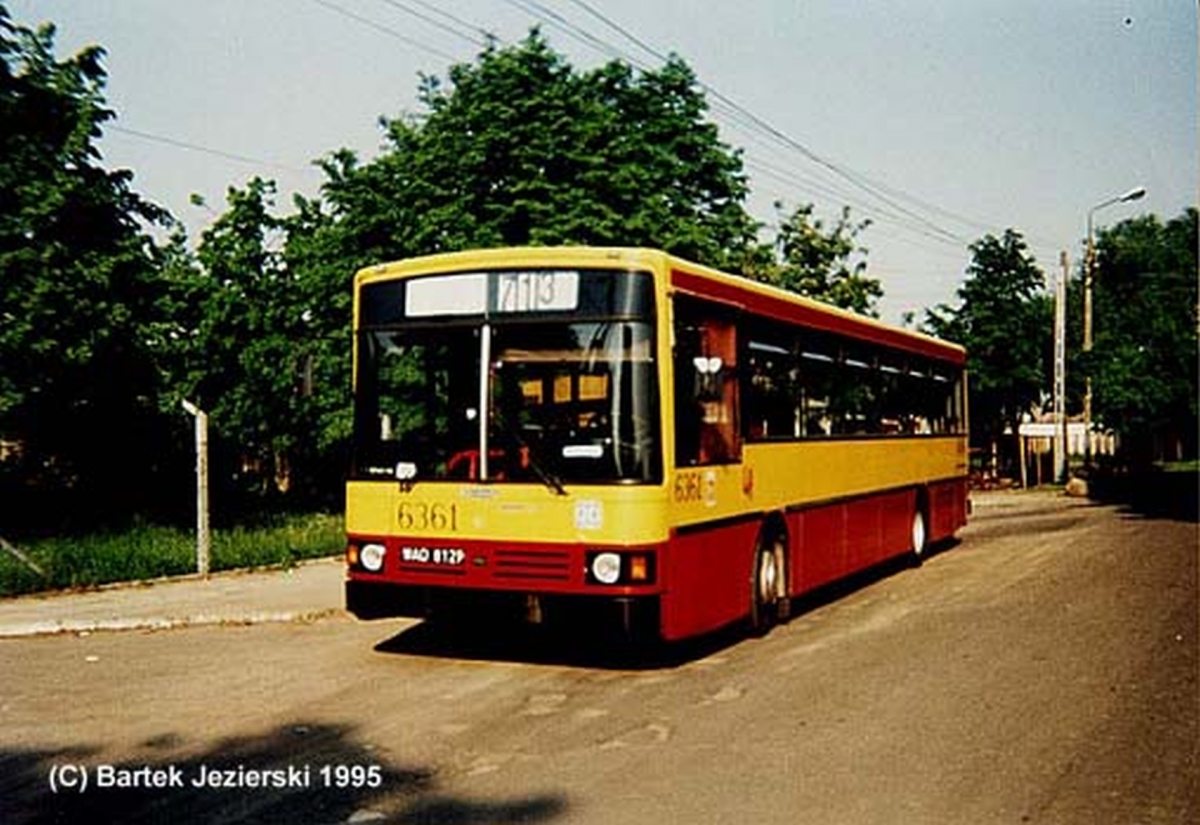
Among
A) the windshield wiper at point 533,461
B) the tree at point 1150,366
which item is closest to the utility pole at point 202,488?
the windshield wiper at point 533,461

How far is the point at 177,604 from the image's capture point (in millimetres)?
14492

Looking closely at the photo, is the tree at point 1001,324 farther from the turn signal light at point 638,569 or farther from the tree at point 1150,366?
the turn signal light at point 638,569

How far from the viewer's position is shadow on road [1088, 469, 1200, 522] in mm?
31964

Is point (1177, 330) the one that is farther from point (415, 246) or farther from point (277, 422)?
point (277, 422)

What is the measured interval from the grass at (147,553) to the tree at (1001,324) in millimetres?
26461

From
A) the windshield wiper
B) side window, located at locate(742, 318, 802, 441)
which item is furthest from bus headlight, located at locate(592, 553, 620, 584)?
side window, located at locate(742, 318, 802, 441)

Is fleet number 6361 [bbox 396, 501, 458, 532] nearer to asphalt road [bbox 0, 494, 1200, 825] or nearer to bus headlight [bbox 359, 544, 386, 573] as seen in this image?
bus headlight [bbox 359, 544, 386, 573]

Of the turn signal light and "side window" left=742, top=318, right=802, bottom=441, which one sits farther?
"side window" left=742, top=318, right=802, bottom=441

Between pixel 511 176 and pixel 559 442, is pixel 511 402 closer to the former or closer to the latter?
pixel 559 442

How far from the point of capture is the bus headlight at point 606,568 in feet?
31.3

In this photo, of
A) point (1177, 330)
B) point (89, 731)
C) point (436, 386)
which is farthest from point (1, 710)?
point (1177, 330)

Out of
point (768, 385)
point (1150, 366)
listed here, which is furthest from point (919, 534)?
point (1150, 366)

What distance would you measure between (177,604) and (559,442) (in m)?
6.46

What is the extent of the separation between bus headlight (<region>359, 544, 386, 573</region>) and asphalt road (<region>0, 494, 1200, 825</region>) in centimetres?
79
